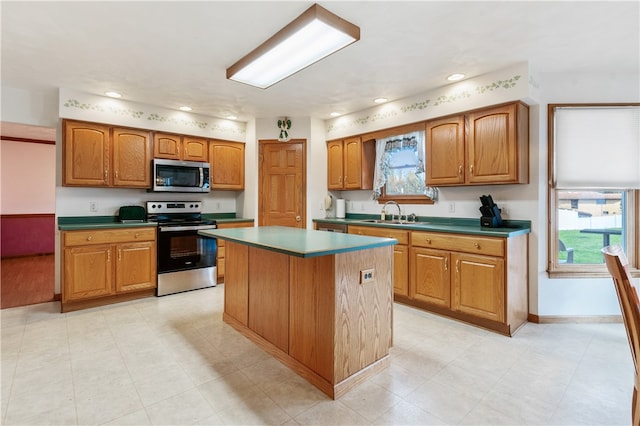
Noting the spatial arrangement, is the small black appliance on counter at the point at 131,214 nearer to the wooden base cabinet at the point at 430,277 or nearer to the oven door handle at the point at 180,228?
the oven door handle at the point at 180,228

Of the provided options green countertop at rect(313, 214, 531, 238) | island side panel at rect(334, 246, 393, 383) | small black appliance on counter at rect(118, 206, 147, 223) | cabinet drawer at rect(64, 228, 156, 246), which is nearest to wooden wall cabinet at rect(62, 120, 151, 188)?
small black appliance on counter at rect(118, 206, 147, 223)

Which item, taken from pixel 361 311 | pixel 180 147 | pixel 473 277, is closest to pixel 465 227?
pixel 473 277

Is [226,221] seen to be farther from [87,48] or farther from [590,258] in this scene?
[590,258]

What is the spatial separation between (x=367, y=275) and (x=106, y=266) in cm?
315

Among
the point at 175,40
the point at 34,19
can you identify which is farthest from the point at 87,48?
the point at 175,40

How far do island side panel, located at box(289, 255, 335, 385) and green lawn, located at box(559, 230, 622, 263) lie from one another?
2765 mm

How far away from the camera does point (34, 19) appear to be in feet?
7.34

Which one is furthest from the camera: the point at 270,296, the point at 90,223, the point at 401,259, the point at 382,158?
the point at 382,158

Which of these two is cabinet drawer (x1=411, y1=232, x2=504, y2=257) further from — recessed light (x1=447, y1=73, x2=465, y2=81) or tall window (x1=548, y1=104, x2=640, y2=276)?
recessed light (x1=447, y1=73, x2=465, y2=81)

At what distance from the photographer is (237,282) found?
9.62 feet

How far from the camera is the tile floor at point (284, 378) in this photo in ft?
5.81

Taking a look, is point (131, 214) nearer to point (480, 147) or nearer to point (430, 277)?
point (430, 277)

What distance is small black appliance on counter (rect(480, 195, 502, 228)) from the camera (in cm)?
317

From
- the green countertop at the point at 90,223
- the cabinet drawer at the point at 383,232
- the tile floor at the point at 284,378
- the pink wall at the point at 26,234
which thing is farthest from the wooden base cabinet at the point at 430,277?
the pink wall at the point at 26,234
